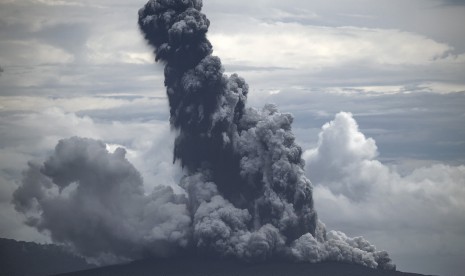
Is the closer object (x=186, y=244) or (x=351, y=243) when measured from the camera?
(x=186, y=244)

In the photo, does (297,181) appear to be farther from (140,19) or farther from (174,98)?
(140,19)

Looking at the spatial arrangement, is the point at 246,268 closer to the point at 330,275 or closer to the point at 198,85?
the point at 330,275

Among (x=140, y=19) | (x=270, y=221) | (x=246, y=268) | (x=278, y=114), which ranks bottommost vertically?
(x=246, y=268)

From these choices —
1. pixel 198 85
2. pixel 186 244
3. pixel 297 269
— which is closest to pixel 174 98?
pixel 198 85

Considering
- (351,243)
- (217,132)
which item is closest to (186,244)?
(217,132)

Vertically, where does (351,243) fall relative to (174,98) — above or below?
below

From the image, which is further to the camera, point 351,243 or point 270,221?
point 351,243
